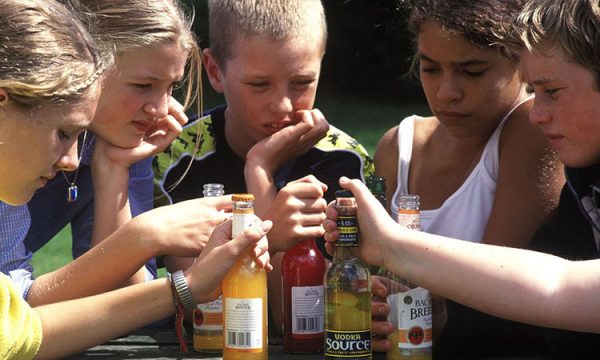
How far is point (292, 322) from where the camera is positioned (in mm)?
2670

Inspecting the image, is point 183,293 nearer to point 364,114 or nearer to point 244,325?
point 244,325

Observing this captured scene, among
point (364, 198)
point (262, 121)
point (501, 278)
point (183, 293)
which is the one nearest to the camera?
point (501, 278)

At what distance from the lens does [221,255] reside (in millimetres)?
2545

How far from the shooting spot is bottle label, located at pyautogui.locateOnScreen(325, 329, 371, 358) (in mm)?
2447

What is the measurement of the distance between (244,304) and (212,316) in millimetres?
245

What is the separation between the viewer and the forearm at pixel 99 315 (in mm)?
2570

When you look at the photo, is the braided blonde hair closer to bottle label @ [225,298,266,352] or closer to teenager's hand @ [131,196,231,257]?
teenager's hand @ [131,196,231,257]

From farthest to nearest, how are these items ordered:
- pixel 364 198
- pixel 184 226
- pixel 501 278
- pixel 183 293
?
1. pixel 184 226
2. pixel 183 293
3. pixel 364 198
4. pixel 501 278

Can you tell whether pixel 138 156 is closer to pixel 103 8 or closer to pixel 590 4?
pixel 103 8

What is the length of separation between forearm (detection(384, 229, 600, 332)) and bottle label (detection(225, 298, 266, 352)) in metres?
0.35

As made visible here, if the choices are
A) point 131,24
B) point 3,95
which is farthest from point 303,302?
point 131,24

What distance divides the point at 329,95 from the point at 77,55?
37.1 feet

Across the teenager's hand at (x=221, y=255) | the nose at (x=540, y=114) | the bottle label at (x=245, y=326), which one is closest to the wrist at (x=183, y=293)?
the teenager's hand at (x=221, y=255)

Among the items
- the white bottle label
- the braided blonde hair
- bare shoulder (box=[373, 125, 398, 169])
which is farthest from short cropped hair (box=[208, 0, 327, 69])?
the white bottle label
